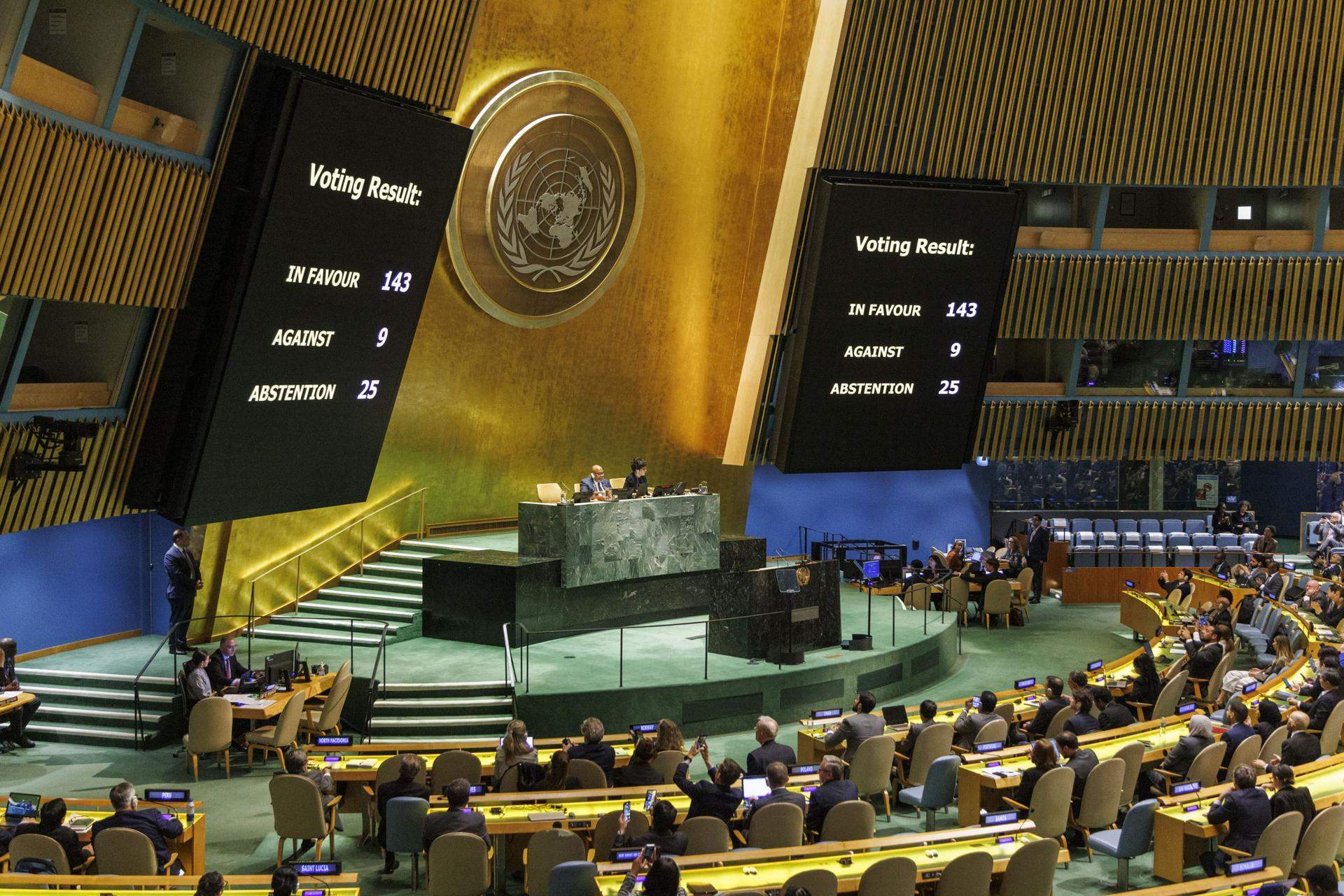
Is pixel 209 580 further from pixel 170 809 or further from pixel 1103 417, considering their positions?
pixel 1103 417

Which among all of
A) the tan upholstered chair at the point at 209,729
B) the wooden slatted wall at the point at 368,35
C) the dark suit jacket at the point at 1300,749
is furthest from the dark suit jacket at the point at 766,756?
the wooden slatted wall at the point at 368,35

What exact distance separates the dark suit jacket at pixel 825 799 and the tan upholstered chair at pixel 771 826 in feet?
1.36

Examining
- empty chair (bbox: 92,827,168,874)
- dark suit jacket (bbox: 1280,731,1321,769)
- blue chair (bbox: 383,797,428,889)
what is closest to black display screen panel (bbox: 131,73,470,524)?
blue chair (bbox: 383,797,428,889)

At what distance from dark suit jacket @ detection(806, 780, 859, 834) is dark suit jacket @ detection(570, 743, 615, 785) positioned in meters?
1.72

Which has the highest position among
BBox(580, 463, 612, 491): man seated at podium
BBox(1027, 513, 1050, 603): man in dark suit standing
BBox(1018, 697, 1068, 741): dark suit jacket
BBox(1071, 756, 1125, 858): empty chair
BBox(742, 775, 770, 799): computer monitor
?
BBox(1027, 513, 1050, 603): man in dark suit standing

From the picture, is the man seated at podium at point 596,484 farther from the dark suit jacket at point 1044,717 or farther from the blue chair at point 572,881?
the blue chair at point 572,881

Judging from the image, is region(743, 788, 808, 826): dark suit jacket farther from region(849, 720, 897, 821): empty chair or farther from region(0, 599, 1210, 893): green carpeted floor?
region(0, 599, 1210, 893): green carpeted floor

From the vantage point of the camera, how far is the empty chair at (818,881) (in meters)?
7.63

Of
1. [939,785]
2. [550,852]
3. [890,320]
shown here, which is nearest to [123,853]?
[550,852]

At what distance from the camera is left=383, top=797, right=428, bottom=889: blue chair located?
9.42m

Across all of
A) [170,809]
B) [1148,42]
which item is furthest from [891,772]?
[1148,42]

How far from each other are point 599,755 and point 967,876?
339cm

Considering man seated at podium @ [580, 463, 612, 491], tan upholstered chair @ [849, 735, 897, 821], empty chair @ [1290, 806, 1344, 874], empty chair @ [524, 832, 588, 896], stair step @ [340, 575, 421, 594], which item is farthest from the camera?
stair step @ [340, 575, 421, 594]

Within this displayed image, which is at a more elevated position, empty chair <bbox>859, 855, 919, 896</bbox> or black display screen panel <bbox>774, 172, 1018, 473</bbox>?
black display screen panel <bbox>774, 172, 1018, 473</bbox>
